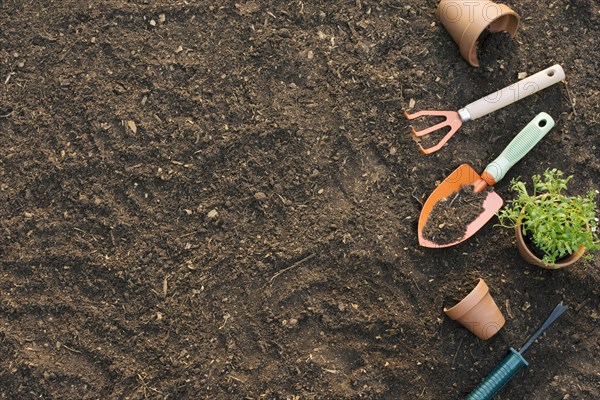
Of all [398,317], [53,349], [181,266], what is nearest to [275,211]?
[181,266]

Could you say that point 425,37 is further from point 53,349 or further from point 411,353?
point 53,349

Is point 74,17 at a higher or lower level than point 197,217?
higher

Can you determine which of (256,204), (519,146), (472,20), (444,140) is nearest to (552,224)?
(519,146)

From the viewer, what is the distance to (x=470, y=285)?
207 cm

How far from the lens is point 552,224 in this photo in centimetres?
187

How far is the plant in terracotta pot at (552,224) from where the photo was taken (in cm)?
186

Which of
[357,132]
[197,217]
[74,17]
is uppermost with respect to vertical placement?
[74,17]

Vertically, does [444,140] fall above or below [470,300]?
above

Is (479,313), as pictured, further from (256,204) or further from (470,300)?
(256,204)

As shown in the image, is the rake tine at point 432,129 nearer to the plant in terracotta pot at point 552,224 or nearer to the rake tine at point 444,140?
the rake tine at point 444,140

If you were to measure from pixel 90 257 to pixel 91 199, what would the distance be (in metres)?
0.20

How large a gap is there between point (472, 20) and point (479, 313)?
964mm

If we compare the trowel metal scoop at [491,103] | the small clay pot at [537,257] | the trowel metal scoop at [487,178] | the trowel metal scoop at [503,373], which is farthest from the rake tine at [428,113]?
the trowel metal scoop at [503,373]

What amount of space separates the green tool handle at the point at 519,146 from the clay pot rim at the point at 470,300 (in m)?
0.37
